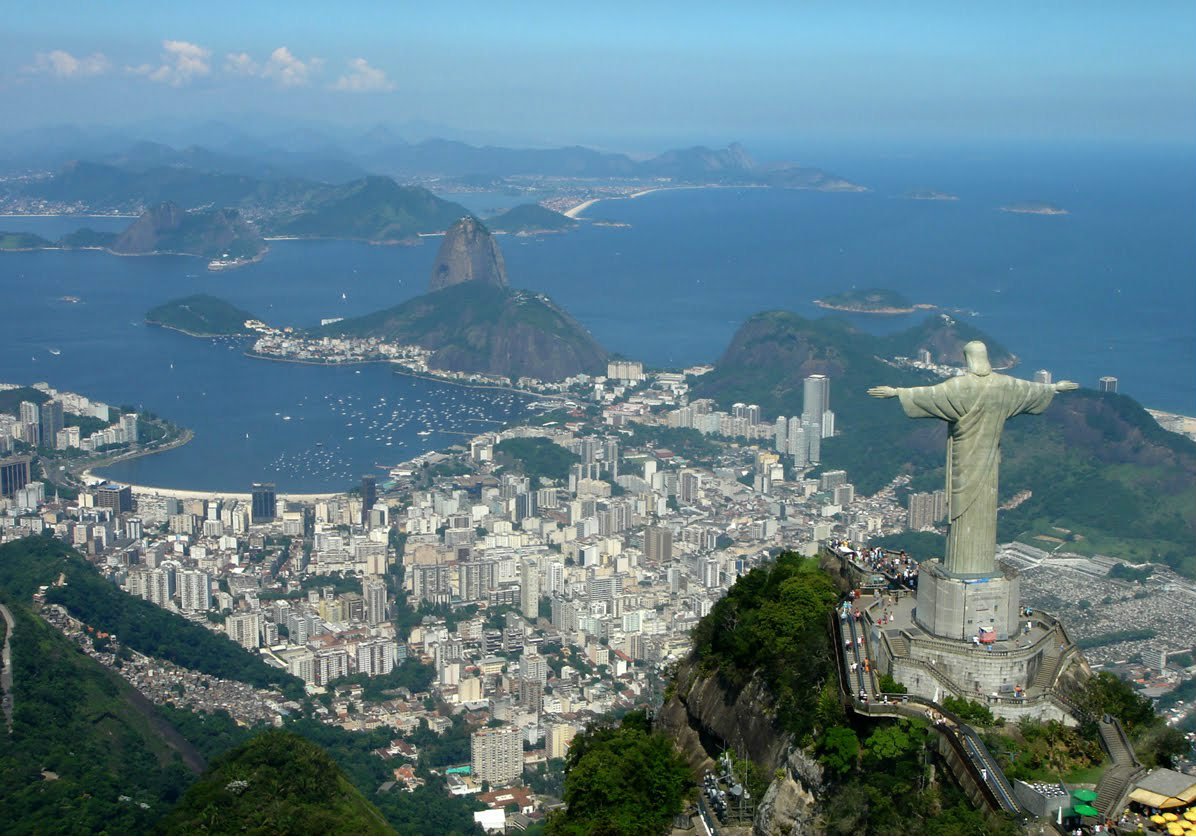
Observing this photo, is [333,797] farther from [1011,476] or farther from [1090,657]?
[1011,476]

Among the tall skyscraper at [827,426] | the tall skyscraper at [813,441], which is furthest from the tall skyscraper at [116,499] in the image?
the tall skyscraper at [827,426]

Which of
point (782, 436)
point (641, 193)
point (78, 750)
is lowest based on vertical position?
point (78, 750)

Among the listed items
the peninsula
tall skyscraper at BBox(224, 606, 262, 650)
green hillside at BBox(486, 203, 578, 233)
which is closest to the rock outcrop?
the peninsula

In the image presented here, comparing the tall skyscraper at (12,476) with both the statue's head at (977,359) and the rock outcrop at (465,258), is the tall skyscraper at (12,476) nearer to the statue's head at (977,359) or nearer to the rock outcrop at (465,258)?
the rock outcrop at (465,258)

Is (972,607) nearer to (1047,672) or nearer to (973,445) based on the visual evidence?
(1047,672)

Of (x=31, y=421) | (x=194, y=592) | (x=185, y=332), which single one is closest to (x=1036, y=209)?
(x=185, y=332)

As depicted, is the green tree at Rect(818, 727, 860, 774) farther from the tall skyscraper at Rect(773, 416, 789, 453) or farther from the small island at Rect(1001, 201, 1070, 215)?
the small island at Rect(1001, 201, 1070, 215)
